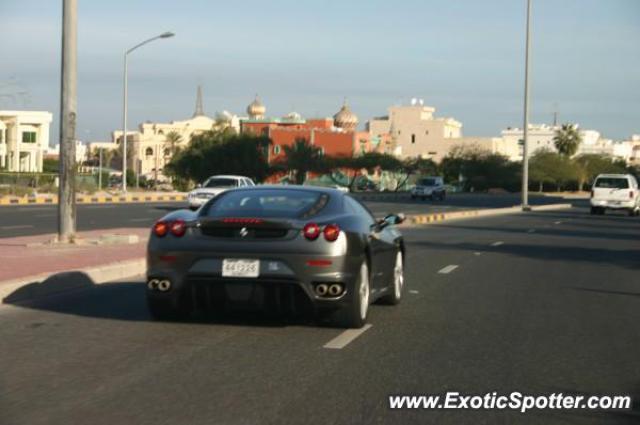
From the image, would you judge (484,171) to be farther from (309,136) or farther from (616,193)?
(616,193)

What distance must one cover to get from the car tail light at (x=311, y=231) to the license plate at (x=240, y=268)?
506 millimetres

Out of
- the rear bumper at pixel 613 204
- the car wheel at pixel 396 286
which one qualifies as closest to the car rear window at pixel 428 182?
the rear bumper at pixel 613 204

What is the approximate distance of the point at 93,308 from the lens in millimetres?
11438

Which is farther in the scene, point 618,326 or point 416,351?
point 618,326

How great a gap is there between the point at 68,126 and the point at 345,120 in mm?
120460

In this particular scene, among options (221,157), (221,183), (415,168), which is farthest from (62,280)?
(415,168)

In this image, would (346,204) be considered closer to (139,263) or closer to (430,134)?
(139,263)

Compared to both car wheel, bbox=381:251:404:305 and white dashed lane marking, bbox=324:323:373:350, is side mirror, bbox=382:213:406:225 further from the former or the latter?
white dashed lane marking, bbox=324:323:373:350

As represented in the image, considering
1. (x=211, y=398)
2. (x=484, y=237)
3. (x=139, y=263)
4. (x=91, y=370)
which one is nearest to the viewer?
(x=211, y=398)

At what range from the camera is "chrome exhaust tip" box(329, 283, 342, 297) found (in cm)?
946

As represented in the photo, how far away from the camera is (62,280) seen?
1310 cm

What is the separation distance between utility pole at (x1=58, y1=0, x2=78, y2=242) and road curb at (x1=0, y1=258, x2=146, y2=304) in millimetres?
3434

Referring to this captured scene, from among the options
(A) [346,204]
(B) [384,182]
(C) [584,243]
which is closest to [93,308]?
(A) [346,204]

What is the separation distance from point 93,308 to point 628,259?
515 inches
